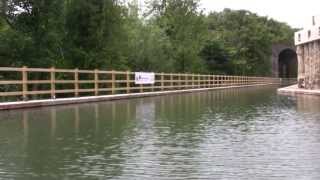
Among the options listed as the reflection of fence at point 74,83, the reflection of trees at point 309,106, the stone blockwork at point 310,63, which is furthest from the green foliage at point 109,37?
the reflection of trees at point 309,106

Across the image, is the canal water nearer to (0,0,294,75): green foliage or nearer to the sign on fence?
(0,0,294,75): green foliage

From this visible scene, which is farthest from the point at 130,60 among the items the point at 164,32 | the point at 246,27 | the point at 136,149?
the point at 246,27

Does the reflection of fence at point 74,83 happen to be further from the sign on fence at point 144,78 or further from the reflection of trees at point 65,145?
the reflection of trees at point 65,145

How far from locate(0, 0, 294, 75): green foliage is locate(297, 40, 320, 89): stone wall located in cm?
1069

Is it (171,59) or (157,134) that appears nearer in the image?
(157,134)

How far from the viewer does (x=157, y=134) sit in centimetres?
1243

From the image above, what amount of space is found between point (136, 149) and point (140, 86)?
26.3 metres

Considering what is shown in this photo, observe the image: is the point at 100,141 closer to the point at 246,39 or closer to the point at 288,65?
the point at 246,39

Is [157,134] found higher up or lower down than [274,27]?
lower down

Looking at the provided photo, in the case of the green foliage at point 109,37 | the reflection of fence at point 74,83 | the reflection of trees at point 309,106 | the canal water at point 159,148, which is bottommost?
the reflection of trees at point 309,106

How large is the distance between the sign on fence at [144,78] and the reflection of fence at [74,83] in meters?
0.32

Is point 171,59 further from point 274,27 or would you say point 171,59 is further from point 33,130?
point 274,27

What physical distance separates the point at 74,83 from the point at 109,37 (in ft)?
22.4

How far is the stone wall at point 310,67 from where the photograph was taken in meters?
40.9
